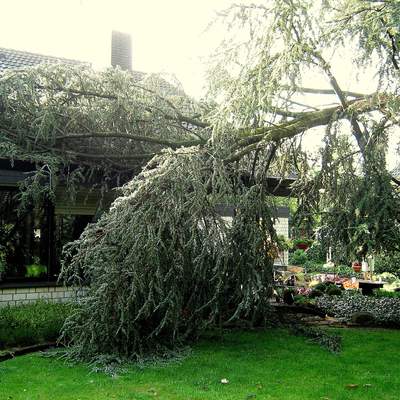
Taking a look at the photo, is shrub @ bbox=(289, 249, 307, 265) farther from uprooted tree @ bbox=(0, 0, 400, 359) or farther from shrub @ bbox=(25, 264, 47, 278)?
shrub @ bbox=(25, 264, 47, 278)

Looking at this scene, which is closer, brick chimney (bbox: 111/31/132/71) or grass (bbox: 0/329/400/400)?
grass (bbox: 0/329/400/400)

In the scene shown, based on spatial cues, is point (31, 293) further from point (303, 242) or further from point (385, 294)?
point (385, 294)

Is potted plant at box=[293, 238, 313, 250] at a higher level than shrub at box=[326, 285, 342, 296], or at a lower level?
higher

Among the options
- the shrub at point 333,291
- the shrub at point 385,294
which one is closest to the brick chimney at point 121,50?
the shrub at point 333,291

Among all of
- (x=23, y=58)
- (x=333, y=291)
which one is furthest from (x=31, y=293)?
(x=333, y=291)

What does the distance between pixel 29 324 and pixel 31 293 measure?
64.4 inches

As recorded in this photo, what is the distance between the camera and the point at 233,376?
6543 millimetres

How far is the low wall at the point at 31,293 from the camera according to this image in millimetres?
9391

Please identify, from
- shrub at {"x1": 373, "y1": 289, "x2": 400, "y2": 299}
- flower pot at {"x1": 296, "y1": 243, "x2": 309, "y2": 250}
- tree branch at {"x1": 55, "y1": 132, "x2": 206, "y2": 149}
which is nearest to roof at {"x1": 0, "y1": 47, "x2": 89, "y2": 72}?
tree branch at {"x1": 55, "y1": 132, "x2": 206, "y2": 149}

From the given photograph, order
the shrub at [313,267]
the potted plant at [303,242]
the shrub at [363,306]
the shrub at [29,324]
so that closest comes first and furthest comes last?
the shrub at [29,324] → the potted plant at [303,242] → the shrub at [363,306] → the shrub at [313,267]

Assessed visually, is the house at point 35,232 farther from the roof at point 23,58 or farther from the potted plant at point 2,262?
the roof at point 23,58

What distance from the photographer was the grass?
19.1 ft

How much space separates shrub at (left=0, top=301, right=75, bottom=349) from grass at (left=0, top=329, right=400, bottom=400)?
2.11ft

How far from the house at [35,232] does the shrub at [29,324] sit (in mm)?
838
